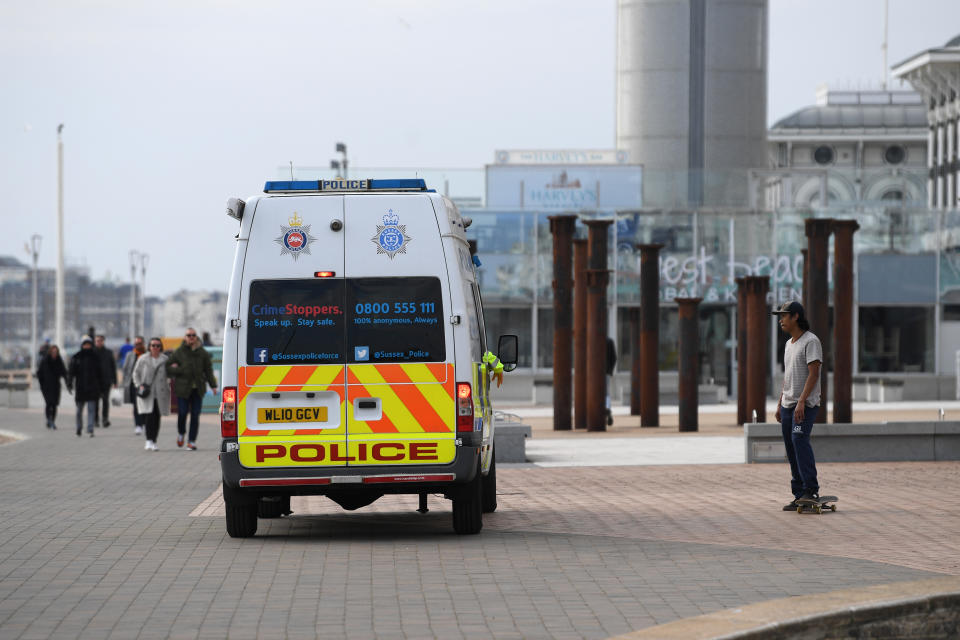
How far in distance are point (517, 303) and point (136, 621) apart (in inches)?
1484

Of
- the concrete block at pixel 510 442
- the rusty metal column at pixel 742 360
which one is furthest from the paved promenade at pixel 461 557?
the rusty metal column at pixel 742 360

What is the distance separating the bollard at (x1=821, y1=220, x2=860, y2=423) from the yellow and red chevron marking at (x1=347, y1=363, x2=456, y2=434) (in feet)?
39.5

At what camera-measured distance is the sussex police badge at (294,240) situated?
11633 mm

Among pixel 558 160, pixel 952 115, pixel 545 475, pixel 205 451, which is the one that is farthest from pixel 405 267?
pixel 952 115

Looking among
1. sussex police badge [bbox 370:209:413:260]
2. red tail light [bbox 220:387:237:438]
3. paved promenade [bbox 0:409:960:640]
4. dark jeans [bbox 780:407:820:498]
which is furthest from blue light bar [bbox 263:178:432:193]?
dark jeans [bbox 780:407:820:498]

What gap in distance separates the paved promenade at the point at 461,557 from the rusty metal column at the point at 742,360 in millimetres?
10392

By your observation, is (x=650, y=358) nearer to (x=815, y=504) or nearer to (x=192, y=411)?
(x=192, y=411)

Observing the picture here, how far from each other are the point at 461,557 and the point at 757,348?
15980 mm

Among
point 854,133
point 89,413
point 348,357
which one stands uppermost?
point 854,133

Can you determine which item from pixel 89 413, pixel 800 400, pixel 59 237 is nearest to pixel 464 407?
pixel 800 400

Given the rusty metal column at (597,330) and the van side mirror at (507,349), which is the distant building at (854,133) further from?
the van side mirror at (507,349)

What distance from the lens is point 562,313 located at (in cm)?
2606

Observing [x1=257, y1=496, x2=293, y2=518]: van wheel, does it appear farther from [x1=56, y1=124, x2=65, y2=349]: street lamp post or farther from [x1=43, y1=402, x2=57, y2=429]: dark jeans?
[x1=56, y1=124, x2=65, y2=349]: street lamp post

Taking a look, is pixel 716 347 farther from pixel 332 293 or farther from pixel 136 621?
pixel 136 621
